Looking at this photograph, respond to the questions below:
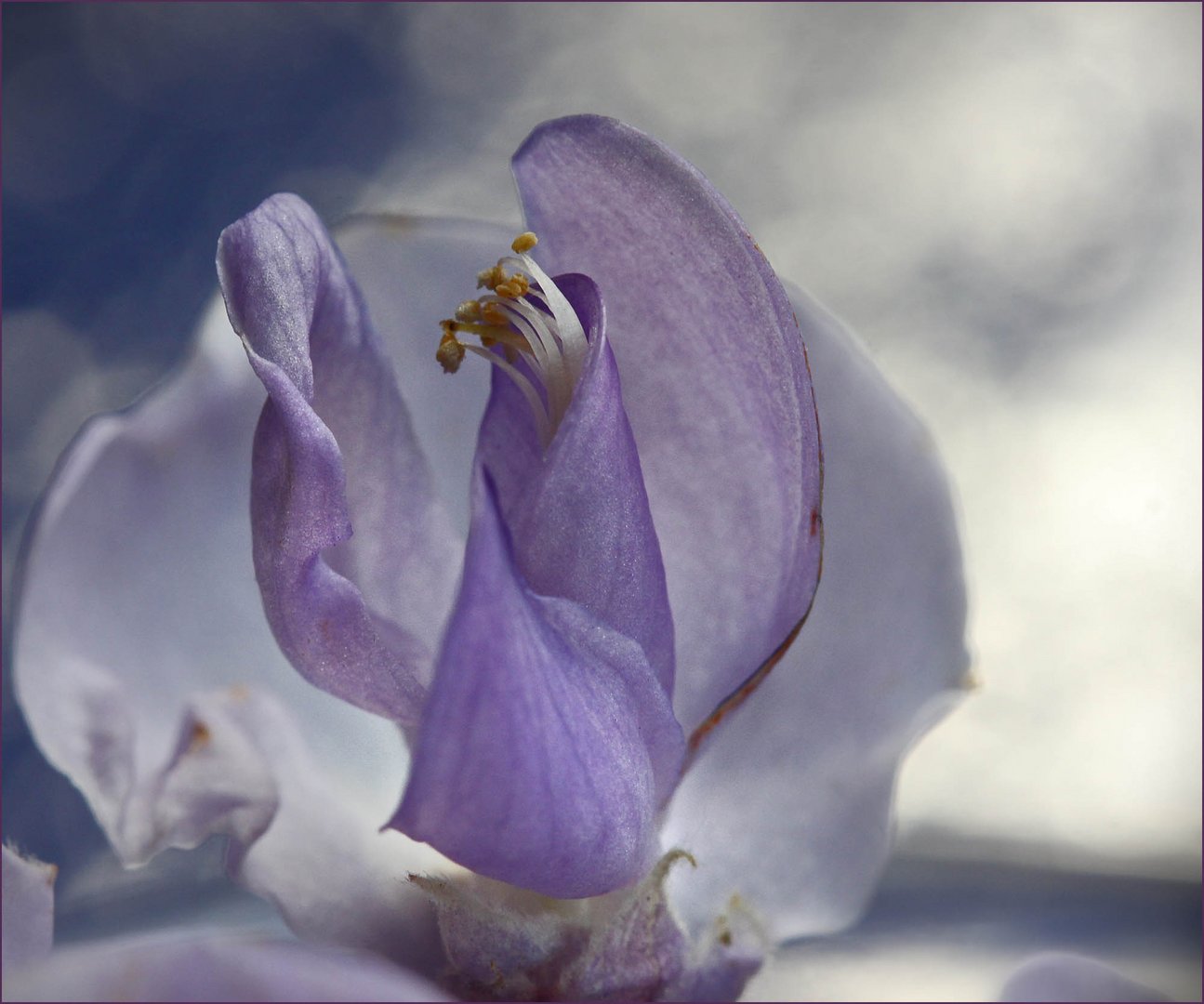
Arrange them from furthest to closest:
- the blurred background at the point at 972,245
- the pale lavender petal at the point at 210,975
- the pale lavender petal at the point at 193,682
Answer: the blurred background at the point at 972,245
the pale lavender petal at the point at 193,682
the pale lavender petal at the point at 210,975

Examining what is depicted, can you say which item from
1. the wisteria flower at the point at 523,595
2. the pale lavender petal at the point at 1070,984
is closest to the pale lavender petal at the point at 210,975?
the wisteria flower at the point at 523,595

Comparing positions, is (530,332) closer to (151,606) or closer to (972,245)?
(151,606)

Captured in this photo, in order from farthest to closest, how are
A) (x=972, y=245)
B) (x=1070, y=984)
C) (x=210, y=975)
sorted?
1. (x=972, y=245)
2. (x=1070, y=984)
3. (x=210, y=975)

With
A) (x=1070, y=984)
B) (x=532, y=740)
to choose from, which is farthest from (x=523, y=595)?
(x=1070, y=984)

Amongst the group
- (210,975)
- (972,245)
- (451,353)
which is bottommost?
(210,975)

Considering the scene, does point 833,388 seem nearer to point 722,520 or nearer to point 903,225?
point 722,520

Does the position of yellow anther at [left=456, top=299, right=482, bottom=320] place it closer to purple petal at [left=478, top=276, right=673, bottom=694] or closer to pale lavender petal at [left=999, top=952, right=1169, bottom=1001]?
purple petal at [left=478, top=276, right=673, bottom=694]

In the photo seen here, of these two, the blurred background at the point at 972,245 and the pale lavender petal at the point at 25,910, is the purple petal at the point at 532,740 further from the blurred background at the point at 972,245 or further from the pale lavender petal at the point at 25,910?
the blurred background at the point at 972,245
